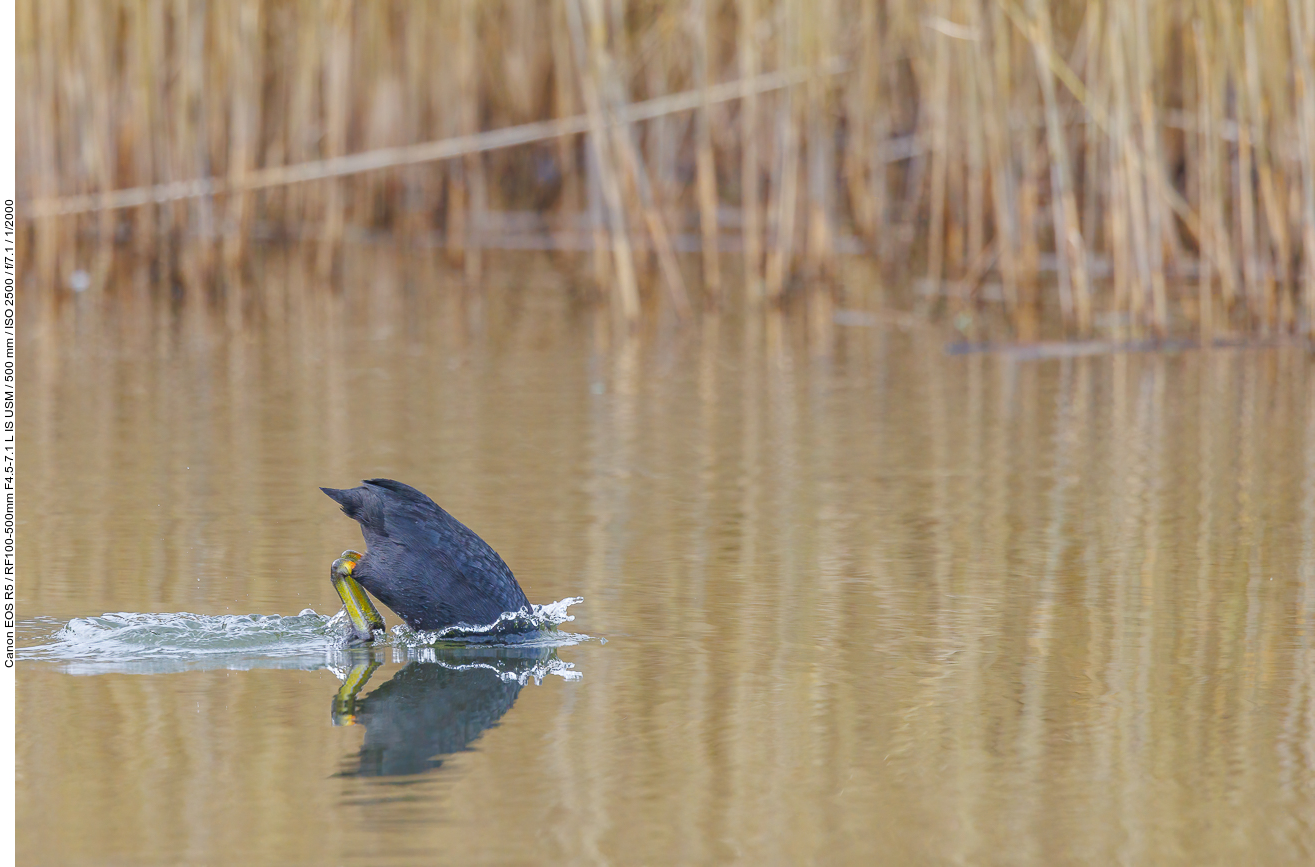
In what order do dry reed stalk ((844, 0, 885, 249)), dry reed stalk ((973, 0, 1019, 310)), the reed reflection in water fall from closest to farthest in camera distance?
the reed reflection in water, dry reed stalk ((973, 0, 1019, 310)), dry reed stalk ((844, 0, 885, 249))

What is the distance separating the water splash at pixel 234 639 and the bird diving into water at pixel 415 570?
0.02 m

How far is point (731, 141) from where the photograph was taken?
391 inches

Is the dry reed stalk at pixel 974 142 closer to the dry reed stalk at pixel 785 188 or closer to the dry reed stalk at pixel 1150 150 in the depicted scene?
the dry reed stalk at pixel 785 188

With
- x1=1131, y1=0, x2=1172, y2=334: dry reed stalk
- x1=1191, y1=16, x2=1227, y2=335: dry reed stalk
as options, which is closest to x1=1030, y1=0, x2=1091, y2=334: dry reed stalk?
x1=1131, y1=0, x2=1172, y2=334: dry reed stalk

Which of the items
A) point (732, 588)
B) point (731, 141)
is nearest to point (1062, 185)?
point (732, 588)

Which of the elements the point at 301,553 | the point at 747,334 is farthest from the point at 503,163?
the point at 301,553

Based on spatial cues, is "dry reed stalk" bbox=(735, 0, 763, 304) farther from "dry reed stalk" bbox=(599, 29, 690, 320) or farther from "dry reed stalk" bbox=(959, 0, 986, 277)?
"dry reed stalk" bbox=(959, 0, 986, 277)

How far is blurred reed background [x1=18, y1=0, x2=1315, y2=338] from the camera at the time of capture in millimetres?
5707

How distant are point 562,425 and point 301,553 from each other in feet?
4.55

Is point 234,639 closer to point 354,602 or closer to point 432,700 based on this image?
point 354,602

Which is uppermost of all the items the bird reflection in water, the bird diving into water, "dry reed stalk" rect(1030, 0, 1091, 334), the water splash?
"dry reed stalk" rect(1030, 0, 1091, 334)

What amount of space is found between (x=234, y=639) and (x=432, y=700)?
387mm

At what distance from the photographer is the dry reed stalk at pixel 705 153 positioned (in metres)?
6.33

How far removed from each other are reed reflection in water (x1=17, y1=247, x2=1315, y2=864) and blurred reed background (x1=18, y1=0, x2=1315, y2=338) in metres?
0.68
